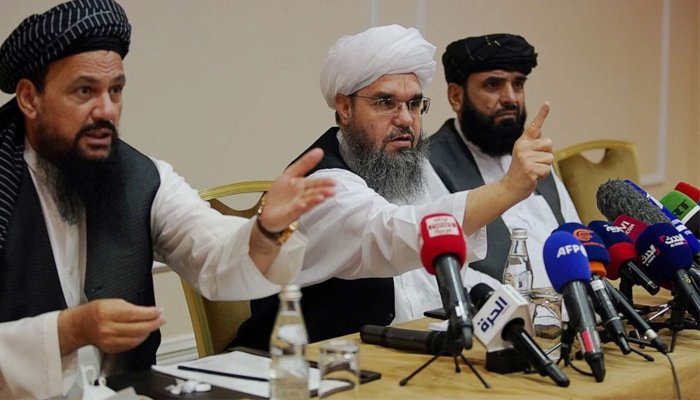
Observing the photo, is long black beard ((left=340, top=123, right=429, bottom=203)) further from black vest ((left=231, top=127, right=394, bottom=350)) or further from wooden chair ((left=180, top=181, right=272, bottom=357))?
wooden chair ((left=180, top=181, right=272, bottom=357))

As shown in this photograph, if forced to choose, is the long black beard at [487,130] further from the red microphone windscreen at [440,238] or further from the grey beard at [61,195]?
the red microphone windscreen at [440,238]

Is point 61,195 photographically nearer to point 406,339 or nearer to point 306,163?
point 306,163

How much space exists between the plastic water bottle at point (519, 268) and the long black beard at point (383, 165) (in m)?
0.89

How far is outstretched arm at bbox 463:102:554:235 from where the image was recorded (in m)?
2.75

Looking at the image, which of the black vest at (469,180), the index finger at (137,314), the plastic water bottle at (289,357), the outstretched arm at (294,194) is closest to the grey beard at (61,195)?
the outstretched arm at (294,194)

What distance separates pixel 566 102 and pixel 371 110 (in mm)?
2994

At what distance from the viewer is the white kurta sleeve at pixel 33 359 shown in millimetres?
2166

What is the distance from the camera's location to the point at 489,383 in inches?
82.7

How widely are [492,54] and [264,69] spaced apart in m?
1.04

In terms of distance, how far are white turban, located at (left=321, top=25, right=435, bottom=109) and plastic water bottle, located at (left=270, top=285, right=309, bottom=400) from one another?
156cm

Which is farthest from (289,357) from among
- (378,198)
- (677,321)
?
(378,198)

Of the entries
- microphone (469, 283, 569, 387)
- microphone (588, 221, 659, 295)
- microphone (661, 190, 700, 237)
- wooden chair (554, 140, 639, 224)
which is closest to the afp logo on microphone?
microphone (469, 283, 569, 387)

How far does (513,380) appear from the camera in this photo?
2.11 meters

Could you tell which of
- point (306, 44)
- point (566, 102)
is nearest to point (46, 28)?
point (306, 44)
